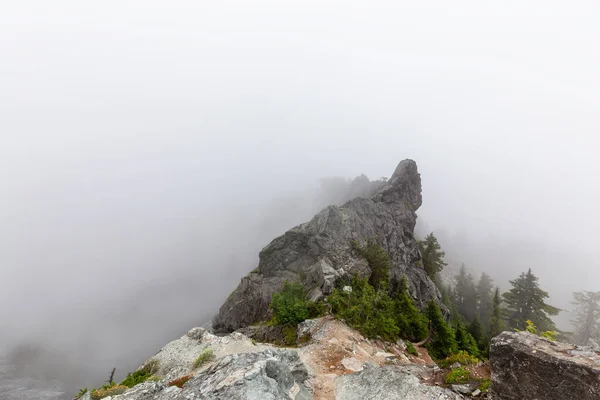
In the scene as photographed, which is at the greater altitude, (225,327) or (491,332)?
(225,327)

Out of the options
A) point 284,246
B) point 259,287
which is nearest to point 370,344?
point 259,287

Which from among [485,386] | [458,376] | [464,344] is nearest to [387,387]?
[458,376]

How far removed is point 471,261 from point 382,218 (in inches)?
5596

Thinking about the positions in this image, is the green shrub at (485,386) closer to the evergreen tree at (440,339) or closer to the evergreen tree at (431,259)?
the evergreen tree at (440,339)

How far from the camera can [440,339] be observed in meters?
35.4

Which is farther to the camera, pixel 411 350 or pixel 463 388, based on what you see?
pixel 411 350

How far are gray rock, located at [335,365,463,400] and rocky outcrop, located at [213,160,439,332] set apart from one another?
15524mm

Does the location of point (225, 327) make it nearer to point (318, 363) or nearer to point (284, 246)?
point (284, 246)

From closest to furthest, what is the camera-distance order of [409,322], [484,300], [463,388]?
1. [463,388]
2. [409,322]
3. [484,300]

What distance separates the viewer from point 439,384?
16.4 meters

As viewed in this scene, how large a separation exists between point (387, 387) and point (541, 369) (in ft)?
27.2

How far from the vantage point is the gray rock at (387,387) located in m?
15.6

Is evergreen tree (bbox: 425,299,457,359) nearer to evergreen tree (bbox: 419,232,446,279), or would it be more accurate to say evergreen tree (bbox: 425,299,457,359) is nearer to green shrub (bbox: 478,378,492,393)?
green shrub (bbox: 478,378,492,393)

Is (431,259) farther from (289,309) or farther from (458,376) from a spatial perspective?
(458,376)
